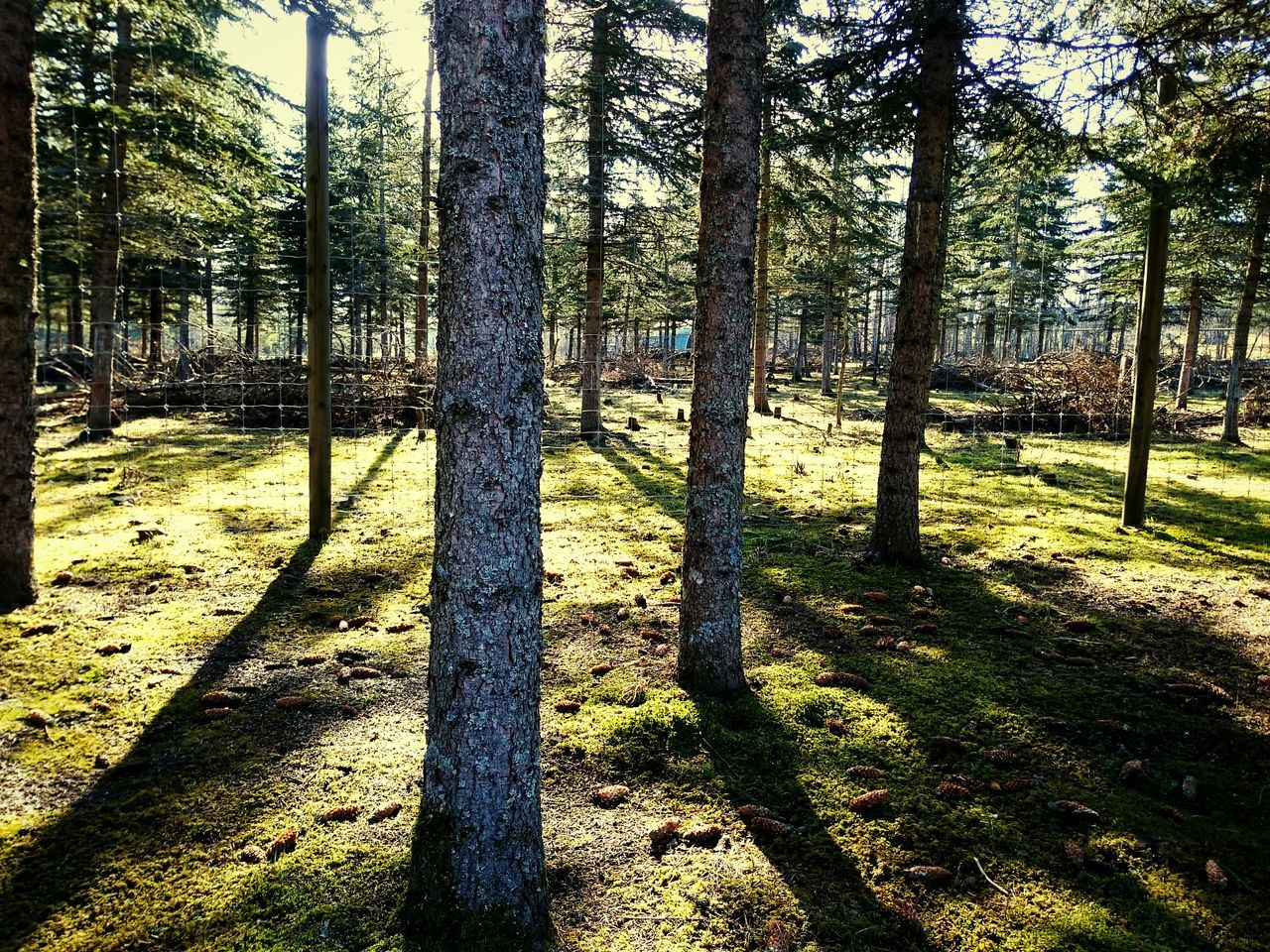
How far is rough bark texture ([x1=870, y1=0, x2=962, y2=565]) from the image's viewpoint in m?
5.57

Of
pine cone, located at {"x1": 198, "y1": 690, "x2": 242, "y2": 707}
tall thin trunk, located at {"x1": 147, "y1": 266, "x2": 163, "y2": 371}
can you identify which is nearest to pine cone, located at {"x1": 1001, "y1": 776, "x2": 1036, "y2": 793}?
pine cone, located at {"x1": 198, "y1": 690, "x2": 242, "y2": 707}

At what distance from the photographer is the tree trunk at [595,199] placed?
11859 mm

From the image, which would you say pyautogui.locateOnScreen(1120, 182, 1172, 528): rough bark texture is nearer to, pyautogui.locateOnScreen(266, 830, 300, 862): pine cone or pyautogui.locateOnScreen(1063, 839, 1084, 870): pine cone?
pyautogui.locateOnScreen(1063, 839, 1084, 870): pine cone

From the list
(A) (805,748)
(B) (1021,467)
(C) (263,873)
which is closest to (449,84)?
(C) (263,873)

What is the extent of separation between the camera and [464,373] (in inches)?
77.4

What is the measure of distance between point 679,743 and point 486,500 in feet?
6.36

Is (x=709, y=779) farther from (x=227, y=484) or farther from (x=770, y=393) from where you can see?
(x=770, y=393)

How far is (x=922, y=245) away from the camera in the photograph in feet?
18.4

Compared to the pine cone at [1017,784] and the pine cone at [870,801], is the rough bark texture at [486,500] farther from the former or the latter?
the pine cone at [1017,784]

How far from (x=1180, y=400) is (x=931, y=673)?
19.2 m

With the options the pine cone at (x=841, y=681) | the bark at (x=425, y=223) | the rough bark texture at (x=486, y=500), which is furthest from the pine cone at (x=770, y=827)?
the bark at (x=425, y=223)

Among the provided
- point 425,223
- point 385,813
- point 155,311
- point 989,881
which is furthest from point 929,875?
point 155,311

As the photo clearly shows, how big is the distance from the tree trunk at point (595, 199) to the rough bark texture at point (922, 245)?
6318 mm

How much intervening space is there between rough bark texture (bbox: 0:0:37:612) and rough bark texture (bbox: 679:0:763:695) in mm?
4656
